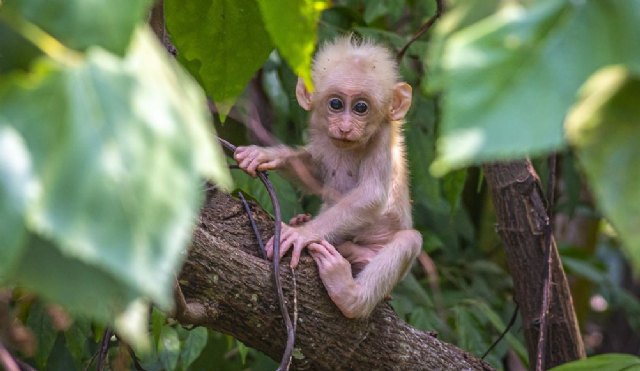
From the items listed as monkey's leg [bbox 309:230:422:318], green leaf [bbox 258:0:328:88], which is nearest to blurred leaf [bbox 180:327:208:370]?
monkey's leg [bbox 309:230:422:318]

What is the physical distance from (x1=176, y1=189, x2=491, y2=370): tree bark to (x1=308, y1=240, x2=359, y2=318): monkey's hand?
0.02 m

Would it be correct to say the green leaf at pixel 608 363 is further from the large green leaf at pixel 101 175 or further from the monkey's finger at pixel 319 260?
the large green leaf at pixel 101 175

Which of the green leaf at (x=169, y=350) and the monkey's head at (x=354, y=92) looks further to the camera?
the monkey's head at (x=354, y=92)

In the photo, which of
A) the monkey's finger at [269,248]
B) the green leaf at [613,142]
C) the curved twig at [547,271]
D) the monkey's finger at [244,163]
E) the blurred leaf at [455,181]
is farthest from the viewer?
the blurred leaf at [455,181]

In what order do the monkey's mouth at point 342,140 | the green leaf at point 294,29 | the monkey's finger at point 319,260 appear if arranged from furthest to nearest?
1. the monkey's mouth at point 342,140
2. the monkey's finger at point 319,260
3. the green leaf at point 294,29

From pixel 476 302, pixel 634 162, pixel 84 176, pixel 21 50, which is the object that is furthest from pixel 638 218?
pixel 476 302

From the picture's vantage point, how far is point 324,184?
3.58 m

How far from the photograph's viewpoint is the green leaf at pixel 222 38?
1879mm

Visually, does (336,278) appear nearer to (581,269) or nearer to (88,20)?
(88,20)

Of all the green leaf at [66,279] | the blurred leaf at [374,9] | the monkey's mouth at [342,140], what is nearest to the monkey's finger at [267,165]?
the monkey's mouth at [342,140]

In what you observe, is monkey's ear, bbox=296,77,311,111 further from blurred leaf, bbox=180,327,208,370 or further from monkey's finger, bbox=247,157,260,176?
blurred leaf, bbox=180,327,208,370

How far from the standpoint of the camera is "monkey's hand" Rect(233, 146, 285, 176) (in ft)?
9.53

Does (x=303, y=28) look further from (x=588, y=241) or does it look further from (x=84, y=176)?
(x=588, y=241)

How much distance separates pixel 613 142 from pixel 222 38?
3.62ft
